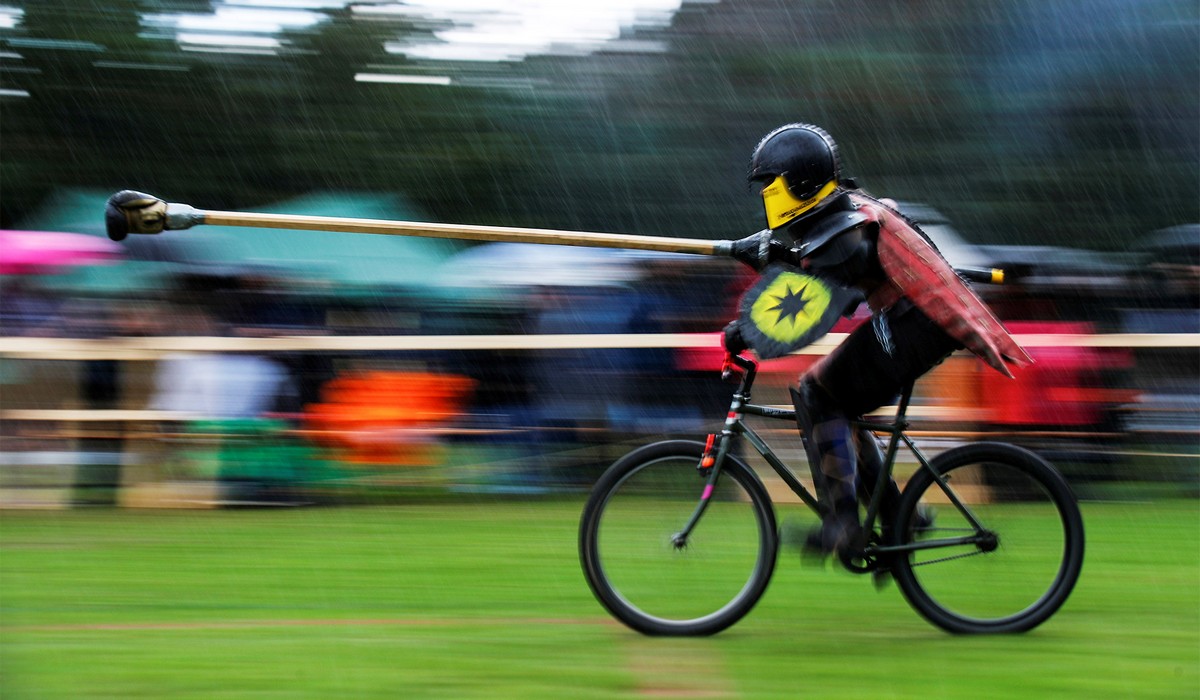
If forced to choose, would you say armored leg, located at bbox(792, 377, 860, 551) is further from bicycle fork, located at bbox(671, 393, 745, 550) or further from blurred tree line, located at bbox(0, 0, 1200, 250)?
blurred tree line, located at bbox(0, 0, 1200, 250)

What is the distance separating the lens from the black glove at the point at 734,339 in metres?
4.80

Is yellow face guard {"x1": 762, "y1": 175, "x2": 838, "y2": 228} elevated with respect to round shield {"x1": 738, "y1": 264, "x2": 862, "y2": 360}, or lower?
elevated

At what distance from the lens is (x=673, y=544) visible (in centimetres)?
494

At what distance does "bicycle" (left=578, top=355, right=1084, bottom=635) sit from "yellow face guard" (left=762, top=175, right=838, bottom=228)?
498 millimetres

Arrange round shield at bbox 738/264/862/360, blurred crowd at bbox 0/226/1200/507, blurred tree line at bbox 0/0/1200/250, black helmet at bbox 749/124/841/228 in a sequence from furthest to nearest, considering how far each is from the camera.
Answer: blurred tree line at bbox 0/0/1200/250 → blurred crowd at bbox 0/226/1200/507 → black helmet at bbox 749/124/841/228 → round shield at bbox 738/264/862/360

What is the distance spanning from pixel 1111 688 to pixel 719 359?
4.48 metres

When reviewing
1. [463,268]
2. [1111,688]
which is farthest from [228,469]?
[1111,688]

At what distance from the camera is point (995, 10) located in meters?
9.53

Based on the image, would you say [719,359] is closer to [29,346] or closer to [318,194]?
[318,194]

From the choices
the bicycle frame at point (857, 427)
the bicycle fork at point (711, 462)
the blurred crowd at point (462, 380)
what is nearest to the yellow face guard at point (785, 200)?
the bicycle frame at point (857, 427)

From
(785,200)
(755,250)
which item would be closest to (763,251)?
(755,250)

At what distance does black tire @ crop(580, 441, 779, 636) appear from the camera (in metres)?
4.86

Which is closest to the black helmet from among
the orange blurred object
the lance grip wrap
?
the lance grip wrap

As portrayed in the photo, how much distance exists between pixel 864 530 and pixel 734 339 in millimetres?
749
